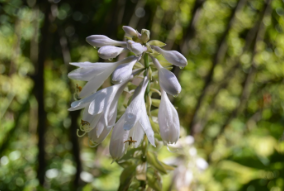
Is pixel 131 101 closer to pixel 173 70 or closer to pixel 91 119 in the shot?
pixel 91 119

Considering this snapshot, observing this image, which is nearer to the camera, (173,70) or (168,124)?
(168,124)

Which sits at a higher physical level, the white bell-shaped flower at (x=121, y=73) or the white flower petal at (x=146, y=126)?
the white bell-shaped flower at (x=121, y=73)

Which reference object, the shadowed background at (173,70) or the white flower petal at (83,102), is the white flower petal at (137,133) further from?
the shadowed background at (173,70)

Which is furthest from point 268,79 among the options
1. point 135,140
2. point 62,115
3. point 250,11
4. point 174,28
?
point 135,140

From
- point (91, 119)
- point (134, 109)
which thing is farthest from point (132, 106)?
point (91, 119)

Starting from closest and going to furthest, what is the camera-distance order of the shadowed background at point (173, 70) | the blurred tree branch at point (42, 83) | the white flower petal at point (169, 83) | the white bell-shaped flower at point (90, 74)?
the white flower petal at point (169, 83) < the white bell-shaped flower at point (90, 74) < the blurred tree branch at point (42, 83) < the shadowed background at point (173, 70)

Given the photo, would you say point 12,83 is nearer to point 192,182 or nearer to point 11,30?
point 11,30

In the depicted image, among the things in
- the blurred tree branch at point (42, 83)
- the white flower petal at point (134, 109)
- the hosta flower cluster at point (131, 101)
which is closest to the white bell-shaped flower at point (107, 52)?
the hosta flower cluster at point (131, 101)
